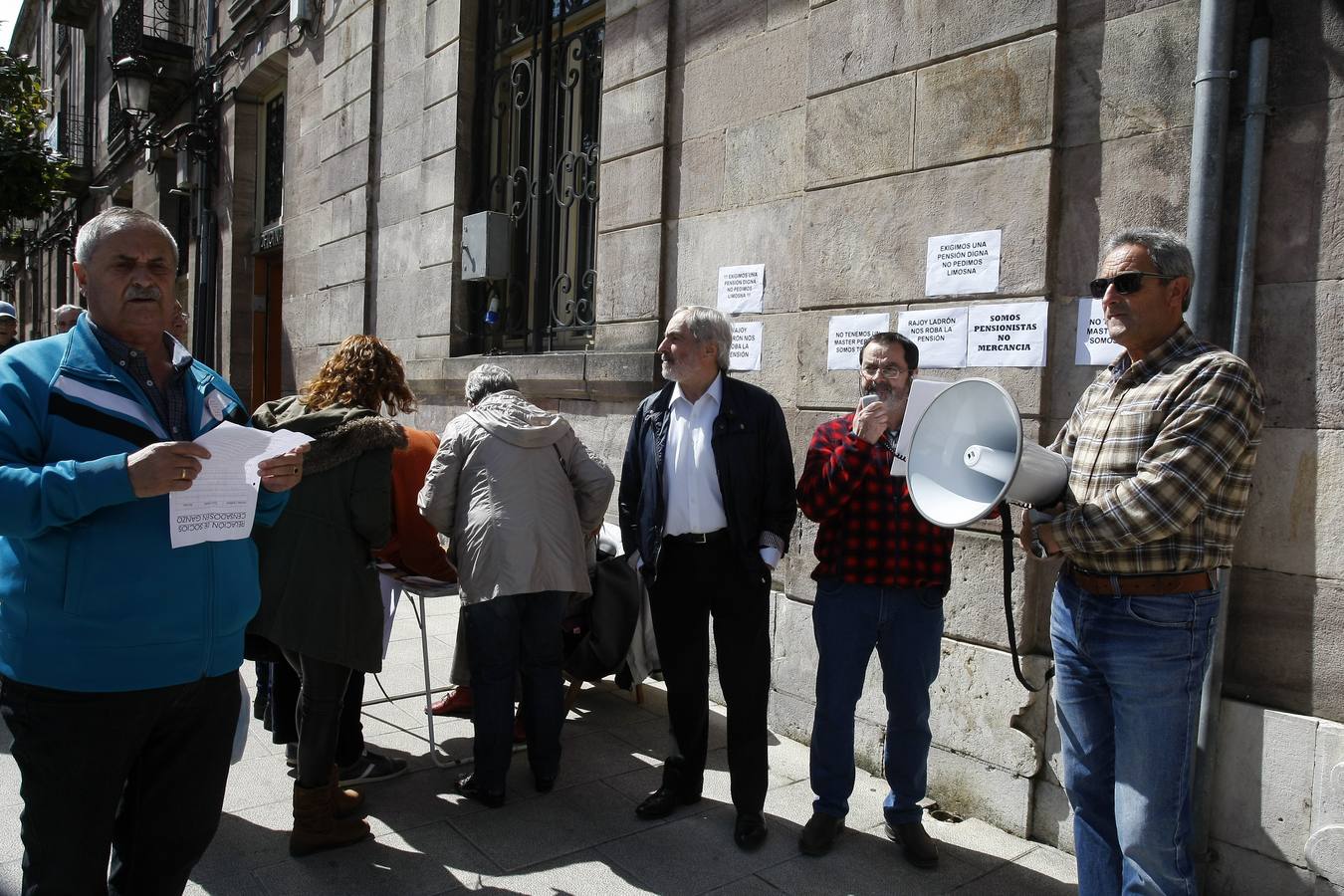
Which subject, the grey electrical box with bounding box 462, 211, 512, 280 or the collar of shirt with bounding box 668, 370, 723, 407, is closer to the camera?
the collar of shirt with bounding box 668, 370, 723, 407

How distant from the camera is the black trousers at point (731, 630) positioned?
3.56 metres

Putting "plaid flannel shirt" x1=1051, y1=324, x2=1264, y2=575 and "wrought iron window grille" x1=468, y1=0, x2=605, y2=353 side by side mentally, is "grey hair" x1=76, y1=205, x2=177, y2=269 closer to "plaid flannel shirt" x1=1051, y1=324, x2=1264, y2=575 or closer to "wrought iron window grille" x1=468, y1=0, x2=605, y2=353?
"plaid flannel shirt" x1=1051, y1=324, x2=1264, y2=575

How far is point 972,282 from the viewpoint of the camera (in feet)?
12.5

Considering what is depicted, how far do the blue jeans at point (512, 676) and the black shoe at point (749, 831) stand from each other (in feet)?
2.89

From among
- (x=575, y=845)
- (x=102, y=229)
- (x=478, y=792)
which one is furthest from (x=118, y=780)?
(x=478, y=792)

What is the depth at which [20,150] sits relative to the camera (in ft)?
36.8

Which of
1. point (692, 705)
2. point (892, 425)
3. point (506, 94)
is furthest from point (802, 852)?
point (506, 94)

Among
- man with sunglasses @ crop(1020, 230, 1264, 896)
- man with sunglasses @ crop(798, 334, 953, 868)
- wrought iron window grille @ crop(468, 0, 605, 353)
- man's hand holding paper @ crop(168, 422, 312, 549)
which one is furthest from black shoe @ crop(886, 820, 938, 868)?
wrought iron window grille @ crop(468, 0, 605, 353)

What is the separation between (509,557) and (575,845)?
1138mm

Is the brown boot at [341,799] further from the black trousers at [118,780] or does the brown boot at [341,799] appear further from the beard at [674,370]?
the beard at [674,370]

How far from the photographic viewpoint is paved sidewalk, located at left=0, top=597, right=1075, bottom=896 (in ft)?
10.6

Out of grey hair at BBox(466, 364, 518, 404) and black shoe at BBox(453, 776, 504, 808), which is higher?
grey hair at BBox(466, 364, 518, 404)

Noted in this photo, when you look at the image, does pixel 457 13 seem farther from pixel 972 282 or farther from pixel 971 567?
pixel 971 567

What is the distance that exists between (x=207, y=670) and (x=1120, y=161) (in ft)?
11.2
